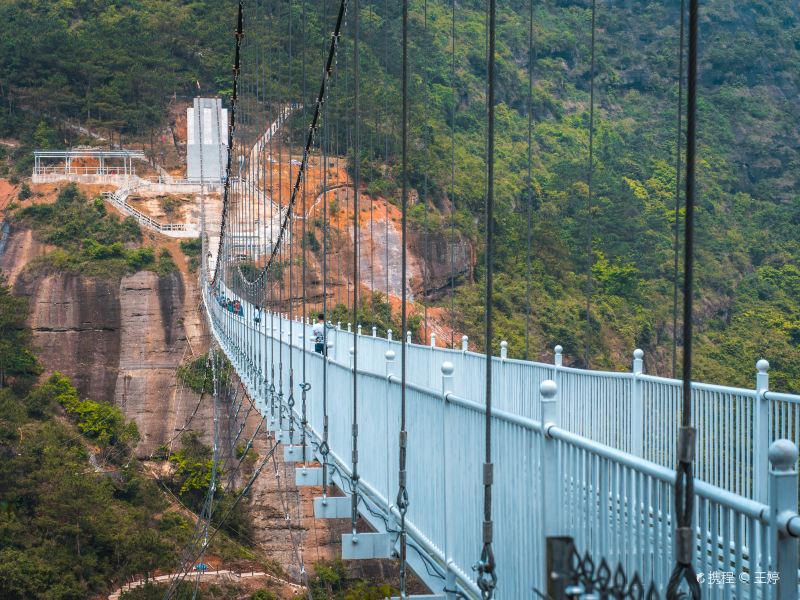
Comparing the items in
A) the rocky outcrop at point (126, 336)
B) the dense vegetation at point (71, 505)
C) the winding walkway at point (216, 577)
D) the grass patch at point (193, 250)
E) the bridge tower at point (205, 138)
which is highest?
the bridge tower at point (205, 138)

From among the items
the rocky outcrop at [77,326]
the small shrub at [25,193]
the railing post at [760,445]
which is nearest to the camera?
the railing post at [760,445]

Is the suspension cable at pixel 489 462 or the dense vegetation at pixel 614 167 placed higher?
the dense vegetation at pixel 614 167

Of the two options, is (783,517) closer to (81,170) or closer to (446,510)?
(446,510)

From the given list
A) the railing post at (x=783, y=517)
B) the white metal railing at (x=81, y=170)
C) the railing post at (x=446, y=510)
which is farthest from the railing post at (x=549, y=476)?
the white metal railing at (x=81, y=170)

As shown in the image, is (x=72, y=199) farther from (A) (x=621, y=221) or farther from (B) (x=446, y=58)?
(A) (x=621, y=221)

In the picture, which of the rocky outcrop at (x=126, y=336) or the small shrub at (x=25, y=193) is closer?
the rocky outcrop at (x=126, y=336)

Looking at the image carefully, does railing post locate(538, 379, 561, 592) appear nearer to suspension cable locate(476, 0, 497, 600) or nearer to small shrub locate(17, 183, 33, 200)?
suspension cable locate(476, 0, 497, 600)

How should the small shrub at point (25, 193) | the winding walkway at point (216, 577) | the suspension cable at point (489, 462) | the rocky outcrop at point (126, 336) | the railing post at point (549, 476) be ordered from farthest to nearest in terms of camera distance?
1. the small shrub at point (25, 193)
2. the rocky outcrop at point (126, 336)
3. the winding walkway at point (216, 577)
4. the suspension cable at point (489, 462)
5. the railing post at point (549, 476)

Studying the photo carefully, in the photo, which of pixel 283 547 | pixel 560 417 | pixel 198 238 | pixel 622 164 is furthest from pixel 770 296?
pixel 560 417

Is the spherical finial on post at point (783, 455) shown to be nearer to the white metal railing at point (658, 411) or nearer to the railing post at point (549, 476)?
the railing post at point (549, 476)
